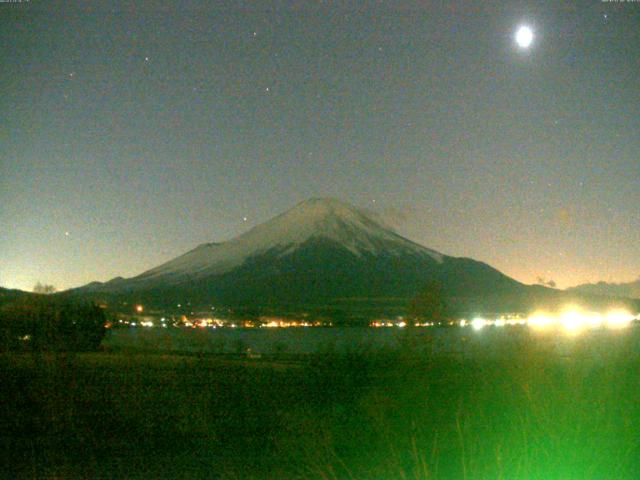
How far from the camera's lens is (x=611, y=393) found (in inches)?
533

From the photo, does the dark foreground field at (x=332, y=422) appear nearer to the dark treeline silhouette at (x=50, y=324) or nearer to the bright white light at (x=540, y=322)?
the dark treeline silhouette at (x=50, y=324)

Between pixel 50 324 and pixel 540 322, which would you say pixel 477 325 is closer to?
pixel 540 322

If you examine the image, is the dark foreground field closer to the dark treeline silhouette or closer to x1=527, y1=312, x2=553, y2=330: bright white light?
the dark treeline silhouette

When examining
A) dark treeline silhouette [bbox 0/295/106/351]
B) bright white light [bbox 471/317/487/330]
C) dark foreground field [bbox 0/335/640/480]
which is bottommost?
dark foreground field [bbox 0/335/640/480]

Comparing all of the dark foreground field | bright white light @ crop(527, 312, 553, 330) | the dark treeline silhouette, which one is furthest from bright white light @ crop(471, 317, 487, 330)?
the dark foreground field

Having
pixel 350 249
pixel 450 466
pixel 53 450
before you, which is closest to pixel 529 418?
pixel 450 466

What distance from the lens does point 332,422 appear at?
12336 mm

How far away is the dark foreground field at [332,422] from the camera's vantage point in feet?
30.0

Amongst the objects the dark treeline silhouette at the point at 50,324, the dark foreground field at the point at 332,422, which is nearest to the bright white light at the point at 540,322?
the dark foreground field at the point at 332,422

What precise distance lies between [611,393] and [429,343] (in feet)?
41.2

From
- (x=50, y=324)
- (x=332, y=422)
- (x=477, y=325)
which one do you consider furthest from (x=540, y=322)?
(x=332, y=422)

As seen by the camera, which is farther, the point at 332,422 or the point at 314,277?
the point at 314,277

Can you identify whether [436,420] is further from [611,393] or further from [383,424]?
[611,393]

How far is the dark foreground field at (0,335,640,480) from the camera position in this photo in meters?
9.14
